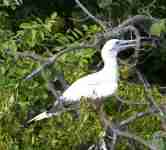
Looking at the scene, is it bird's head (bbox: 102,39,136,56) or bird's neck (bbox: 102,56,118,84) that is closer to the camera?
bird's neck (bbox: 102,56,118,84)

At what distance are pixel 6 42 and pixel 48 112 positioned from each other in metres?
0.88

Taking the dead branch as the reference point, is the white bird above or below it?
below

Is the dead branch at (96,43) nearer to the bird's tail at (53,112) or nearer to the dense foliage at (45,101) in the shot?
the dense foliage at (45,101)

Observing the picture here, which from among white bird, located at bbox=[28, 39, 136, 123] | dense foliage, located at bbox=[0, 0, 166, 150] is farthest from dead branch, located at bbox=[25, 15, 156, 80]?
white bird, located at bbox=[28, 39, 136, 123]

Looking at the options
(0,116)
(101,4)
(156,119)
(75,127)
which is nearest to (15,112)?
(0,116)

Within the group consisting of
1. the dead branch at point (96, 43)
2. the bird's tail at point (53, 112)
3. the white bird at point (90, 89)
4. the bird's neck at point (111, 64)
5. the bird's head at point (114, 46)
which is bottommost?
the bird's tail at point (53, 112)

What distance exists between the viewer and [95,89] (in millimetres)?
5488

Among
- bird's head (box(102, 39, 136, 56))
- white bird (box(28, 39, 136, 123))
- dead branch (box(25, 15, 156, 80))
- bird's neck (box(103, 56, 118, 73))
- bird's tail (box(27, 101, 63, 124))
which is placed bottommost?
bird's tail (box(27, 101, 63, 124))

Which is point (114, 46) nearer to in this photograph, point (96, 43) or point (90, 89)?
point (96, 43)

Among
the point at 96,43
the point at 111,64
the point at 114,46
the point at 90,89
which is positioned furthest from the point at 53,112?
the point at 114,46

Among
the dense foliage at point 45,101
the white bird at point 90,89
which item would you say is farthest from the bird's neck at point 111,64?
the dense foliage at point 45,101

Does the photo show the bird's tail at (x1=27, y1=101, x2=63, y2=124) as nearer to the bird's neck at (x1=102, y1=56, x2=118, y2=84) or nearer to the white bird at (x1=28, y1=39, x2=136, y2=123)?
the white bird at (x1=28, y1=39, x2=136, y2=123)

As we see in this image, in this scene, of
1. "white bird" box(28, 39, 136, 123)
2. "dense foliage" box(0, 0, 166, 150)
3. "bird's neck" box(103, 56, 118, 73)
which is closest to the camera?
"dense foliage" box(0, 0, 166, 150)

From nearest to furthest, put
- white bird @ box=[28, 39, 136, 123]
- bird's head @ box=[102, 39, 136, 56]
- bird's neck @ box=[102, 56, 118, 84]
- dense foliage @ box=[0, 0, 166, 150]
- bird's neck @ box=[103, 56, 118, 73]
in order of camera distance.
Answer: dense foliage @ box=[0, 0, 166, 150] < white bird @ box=[28, 39, 136, 123] < bird's neck @ box=[102, 56, 118, 84] < bird's neck @ box=[103, 56, 118, 73] < bird's head @ box=[102, 39, 136, 56]
